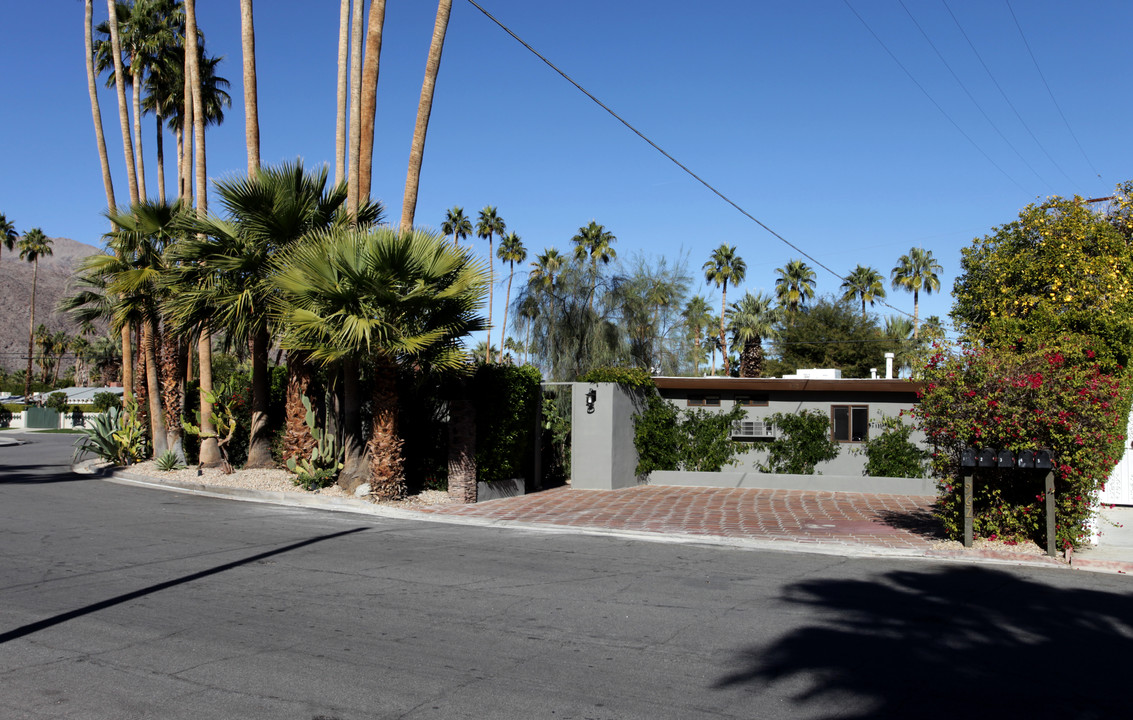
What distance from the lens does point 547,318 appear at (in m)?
26.0

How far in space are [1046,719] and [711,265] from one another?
5212cm

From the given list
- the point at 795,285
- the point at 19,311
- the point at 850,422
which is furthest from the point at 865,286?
the point at 19,311

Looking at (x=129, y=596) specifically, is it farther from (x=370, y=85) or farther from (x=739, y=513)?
(x=370, y=85)

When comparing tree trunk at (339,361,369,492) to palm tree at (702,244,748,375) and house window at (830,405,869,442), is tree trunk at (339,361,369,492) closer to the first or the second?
house window at (830,405,869,442)

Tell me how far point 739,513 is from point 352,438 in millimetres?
7415

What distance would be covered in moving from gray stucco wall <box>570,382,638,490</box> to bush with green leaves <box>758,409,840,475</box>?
413 cm

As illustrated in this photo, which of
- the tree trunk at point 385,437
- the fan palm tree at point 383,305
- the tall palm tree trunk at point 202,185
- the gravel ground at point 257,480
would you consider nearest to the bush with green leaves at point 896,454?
the gravel ground at point 257,480

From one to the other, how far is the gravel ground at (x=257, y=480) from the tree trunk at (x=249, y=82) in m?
6.41

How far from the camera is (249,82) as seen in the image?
17844mm

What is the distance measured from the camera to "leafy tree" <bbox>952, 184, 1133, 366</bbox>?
1524 centimetres

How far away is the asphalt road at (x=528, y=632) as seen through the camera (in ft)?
17.4

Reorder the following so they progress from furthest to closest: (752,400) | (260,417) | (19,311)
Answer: (19,311) < (752,400) < (260,417)

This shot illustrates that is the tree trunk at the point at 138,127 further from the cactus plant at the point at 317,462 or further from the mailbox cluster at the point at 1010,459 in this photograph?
the mailbox cluster at the point at 1010,459

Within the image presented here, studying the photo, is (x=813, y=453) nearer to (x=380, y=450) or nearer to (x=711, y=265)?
(x=380, y=450)
